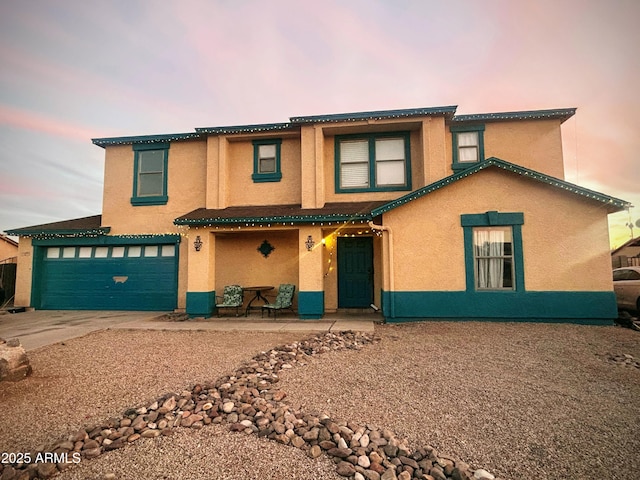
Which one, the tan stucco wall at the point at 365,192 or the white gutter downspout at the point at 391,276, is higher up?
the tan stucco wall at the point at 365,192

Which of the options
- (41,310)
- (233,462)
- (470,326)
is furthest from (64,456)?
(41,310)

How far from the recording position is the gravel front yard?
2.63m

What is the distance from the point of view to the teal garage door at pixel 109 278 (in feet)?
37.4

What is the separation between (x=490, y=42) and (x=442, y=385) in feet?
34.3

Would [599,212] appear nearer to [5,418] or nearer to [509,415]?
[509,415]

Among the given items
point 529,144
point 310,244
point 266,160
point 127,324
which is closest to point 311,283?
point 310,244

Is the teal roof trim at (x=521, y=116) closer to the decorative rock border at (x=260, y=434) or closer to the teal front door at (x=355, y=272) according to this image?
the teal front door at (x=355, y=272)

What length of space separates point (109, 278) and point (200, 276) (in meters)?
4.48

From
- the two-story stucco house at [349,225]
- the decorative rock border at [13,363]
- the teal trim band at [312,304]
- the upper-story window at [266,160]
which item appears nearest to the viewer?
the decorative rock border at [13,363]

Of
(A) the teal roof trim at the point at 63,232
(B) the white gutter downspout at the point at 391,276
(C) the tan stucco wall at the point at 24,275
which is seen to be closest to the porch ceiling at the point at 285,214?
(B) the white gutter downspout at the point at 391,276

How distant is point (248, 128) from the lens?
10969 millimetres

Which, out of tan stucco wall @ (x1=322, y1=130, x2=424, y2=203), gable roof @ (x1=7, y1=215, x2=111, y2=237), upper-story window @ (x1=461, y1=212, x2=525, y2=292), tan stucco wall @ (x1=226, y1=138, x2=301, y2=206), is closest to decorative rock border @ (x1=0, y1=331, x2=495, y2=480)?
upper-story window @ (x1=461, y1=212, x2=525, y2=292)

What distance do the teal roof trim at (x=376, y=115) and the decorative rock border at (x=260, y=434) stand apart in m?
8.56

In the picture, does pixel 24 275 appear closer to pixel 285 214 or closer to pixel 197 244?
pixel 197 244
